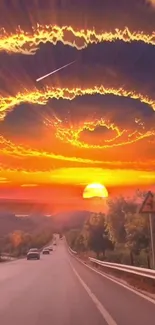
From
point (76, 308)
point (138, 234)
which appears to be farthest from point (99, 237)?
point (76, 308)

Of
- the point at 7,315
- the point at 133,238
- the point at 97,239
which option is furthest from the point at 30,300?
the point at 97,239

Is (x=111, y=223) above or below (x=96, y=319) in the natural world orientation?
above

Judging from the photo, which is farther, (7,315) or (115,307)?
(115,307)

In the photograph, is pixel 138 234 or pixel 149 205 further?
pixel 138 234

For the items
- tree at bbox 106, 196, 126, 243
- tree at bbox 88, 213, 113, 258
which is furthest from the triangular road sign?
tree at bbox 88, 213, 113, 258

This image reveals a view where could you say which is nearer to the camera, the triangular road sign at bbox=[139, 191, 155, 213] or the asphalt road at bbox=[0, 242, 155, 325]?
the asphalt road at bbox=[0, 242, 155, 325]

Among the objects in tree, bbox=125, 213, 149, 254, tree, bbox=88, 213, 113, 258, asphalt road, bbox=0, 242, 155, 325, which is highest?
tree, bbox=88, 213, 113, 258

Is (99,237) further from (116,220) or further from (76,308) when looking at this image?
(76,308)

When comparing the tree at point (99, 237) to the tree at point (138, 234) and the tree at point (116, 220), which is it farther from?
the tree at point (138, 234)

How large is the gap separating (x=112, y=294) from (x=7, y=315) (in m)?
6.34

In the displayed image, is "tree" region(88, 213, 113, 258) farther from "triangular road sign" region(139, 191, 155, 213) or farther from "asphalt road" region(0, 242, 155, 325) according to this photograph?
"asphalt road" region(0, 242, 155, 325)

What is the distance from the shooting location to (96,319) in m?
12.0

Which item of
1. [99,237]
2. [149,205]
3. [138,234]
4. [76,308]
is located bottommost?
[76,308]

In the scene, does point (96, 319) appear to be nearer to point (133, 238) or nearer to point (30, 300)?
point (30, 300)
